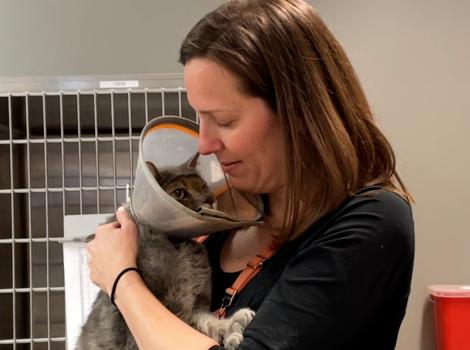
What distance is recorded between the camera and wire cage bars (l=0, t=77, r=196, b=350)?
145 centimetres

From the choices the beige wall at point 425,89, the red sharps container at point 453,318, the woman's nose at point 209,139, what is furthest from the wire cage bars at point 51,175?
the red sharps container at point 453,318

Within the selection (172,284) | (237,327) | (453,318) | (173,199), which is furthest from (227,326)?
(453,318)

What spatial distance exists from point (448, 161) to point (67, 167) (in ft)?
4.59

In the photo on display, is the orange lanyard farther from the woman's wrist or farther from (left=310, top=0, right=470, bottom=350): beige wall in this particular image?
(left=310, top=0, right=470, bottom=350): beige wall

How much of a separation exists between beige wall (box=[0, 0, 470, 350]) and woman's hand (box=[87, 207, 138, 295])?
115cm

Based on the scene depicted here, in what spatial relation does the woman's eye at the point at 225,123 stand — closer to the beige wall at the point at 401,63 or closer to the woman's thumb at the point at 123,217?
the woman's thumb at the point at 123,217

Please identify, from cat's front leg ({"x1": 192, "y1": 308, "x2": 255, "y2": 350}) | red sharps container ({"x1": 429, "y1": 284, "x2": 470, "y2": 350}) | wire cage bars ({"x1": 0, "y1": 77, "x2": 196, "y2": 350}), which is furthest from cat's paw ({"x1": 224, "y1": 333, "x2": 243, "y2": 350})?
red sharps container ({"x1": 429, "y1": 284, "x2": 470, "y2": 350})

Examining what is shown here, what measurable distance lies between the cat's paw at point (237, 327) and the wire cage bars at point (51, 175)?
69cm

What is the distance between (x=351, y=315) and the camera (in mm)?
759

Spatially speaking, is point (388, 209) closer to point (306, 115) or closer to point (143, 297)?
point (306, 115)

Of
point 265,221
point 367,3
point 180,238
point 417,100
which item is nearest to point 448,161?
point 417,100

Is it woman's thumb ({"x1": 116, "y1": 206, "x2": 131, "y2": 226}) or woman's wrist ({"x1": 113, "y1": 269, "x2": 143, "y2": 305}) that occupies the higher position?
woman's thumb ({"x1": 116, "y1": 206, "x2": 131, "y2": 226})

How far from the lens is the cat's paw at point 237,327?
869 millimetres

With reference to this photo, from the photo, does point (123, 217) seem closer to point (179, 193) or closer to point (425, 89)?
point (179, 193)
